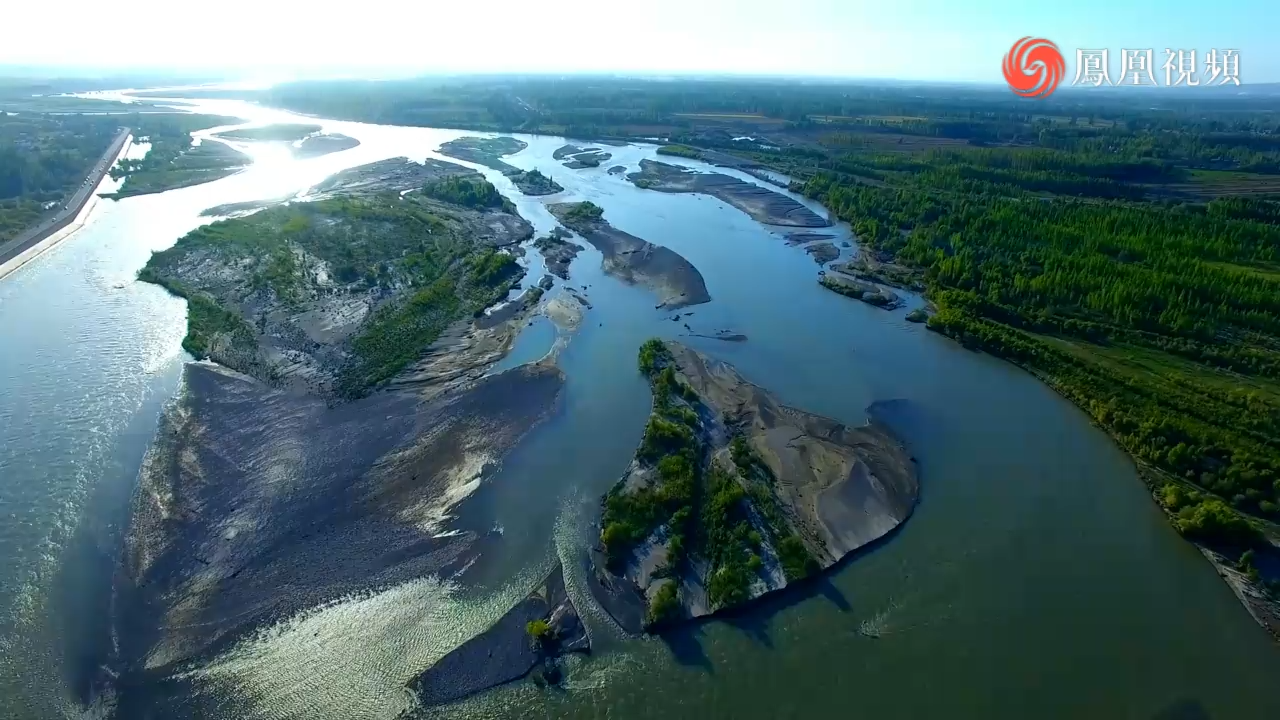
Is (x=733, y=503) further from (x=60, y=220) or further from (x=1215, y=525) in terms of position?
(x=60, y=220)

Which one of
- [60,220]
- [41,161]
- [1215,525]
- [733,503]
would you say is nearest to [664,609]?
[733,503]

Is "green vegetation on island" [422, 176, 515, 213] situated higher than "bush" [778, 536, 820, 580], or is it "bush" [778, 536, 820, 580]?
"green vegetation on island" [422, 176, 515, 213]

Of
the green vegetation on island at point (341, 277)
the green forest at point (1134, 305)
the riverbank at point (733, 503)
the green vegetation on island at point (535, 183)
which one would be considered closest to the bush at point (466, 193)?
the green vegetation on island at point (535, 183)

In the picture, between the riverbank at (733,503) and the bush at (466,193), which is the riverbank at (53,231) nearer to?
the bush at (466,193)

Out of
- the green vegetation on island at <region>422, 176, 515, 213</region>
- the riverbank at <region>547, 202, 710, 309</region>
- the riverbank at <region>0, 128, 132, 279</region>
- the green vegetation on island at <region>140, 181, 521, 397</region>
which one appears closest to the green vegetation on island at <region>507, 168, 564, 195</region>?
the green vegetation on island at <region>422, 176, 515, 213</region>

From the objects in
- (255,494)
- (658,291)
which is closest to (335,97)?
(658,291)

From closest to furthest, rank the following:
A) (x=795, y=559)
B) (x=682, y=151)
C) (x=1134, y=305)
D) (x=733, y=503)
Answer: (x=795, y=559) < (x=733, y=503) < (x=1134, y=305) < (x=682, y=151)

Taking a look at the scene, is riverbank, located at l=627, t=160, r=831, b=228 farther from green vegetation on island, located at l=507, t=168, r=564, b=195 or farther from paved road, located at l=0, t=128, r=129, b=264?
paved road, located at l=0, t=128, r=129, b=264
